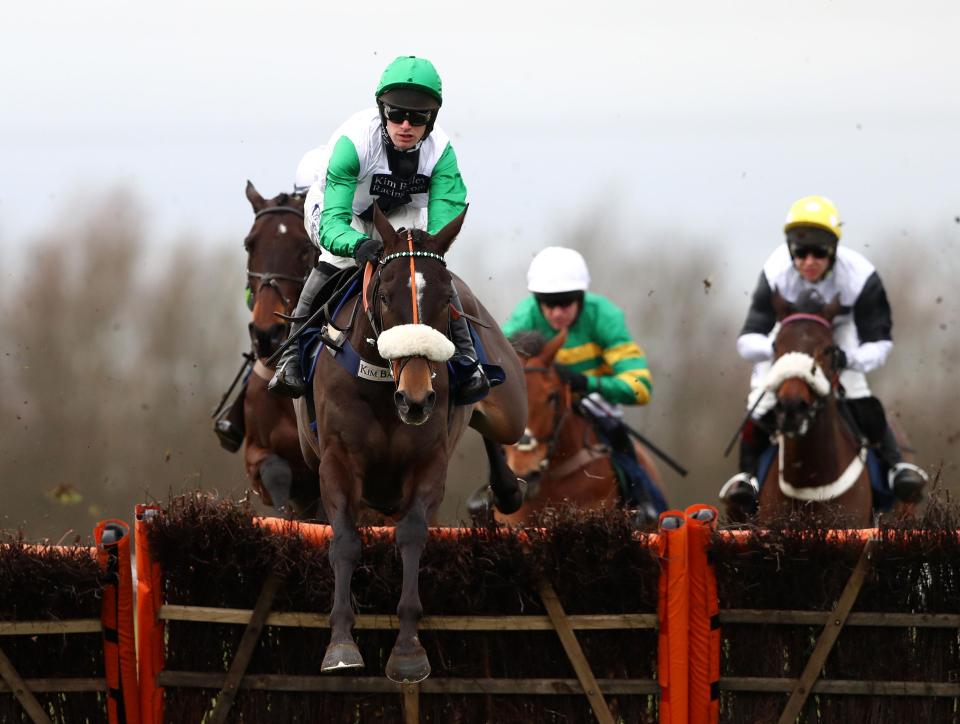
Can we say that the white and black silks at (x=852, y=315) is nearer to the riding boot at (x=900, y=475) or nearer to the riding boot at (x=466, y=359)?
the riding boot at (x=900, y=475)

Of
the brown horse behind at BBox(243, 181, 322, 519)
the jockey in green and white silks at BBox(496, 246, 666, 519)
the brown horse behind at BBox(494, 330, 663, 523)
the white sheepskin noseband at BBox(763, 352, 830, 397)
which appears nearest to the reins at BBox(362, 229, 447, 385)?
the brown horse behind at BBox(243, 181, 322, 519)

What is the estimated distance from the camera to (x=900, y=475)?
1015 cm

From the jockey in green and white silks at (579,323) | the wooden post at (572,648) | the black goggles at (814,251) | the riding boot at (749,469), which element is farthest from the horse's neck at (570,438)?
the wooden post at (572,648)

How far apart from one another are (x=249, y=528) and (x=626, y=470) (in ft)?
14.3

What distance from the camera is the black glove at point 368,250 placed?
21.3 ft

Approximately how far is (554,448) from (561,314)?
1455 millimetres

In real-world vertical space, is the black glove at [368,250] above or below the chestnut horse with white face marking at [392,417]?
above

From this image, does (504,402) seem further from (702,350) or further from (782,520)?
(702,350)

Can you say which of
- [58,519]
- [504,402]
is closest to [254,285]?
[504,402]

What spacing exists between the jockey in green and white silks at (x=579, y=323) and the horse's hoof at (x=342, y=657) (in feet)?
16.5

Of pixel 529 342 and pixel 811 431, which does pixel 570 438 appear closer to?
pixel 529 342

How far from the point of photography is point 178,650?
6586 mm

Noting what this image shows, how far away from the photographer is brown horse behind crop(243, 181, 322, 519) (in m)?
9.09

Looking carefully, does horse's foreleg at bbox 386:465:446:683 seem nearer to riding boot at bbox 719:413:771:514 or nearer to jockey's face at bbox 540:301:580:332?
riding boot at bbox 719:413:771:514
